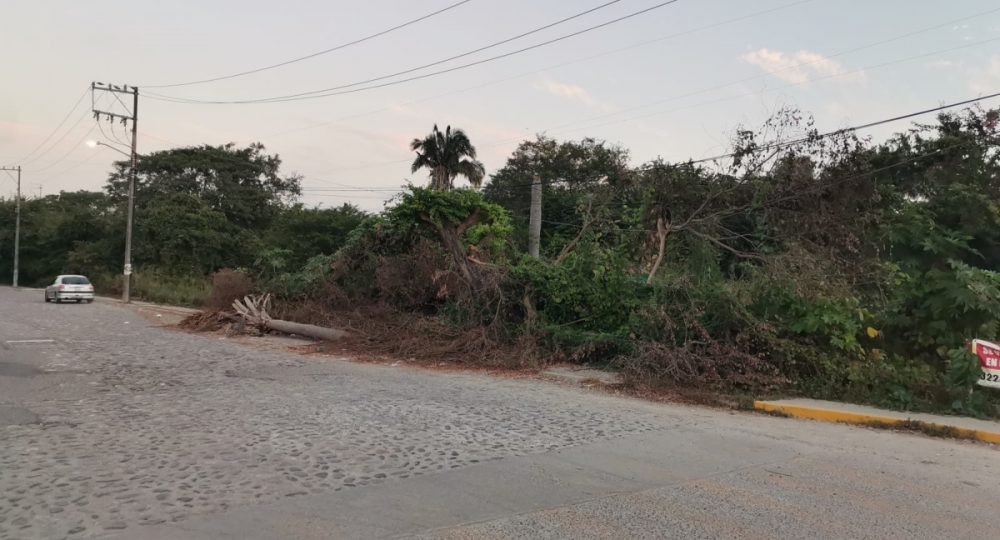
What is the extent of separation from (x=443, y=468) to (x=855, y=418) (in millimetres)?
6585

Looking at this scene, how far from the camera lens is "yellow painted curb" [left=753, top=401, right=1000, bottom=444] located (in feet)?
28.5

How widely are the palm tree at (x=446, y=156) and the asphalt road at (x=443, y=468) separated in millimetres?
29608

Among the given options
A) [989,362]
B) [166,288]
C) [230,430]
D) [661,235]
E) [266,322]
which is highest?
[661,235]

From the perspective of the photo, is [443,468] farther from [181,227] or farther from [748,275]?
[181,227]

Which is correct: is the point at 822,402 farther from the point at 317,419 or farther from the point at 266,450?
the point at 266,450

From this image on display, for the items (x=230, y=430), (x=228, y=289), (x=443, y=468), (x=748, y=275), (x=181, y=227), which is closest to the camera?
(x=443, y=468)

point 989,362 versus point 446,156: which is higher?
point 446,156

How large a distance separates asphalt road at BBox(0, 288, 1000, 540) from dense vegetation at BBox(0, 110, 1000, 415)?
2.19 m

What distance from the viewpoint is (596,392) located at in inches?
473

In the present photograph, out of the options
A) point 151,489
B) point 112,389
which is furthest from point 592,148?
point 151,489

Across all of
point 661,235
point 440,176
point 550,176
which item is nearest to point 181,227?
point 440,176

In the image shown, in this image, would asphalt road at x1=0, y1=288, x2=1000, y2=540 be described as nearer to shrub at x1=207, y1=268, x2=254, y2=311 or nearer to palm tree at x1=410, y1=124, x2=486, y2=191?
shrub at x1=207, y1=268, x2=254, y2=311

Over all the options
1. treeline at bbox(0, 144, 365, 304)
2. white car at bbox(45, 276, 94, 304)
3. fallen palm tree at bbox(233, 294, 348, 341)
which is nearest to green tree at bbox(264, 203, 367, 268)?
treeline at bbox(0, 144, 365, 304)

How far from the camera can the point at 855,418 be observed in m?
9.61
